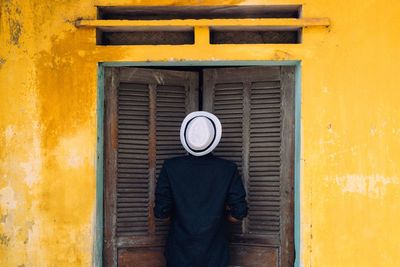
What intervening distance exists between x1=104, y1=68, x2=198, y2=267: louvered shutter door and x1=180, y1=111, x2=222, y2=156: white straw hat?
38 centimetres

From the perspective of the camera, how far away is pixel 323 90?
4.79m

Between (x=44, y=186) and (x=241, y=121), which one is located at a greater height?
(x=241, y=121)

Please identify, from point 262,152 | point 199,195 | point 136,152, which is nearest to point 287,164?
point 262,152

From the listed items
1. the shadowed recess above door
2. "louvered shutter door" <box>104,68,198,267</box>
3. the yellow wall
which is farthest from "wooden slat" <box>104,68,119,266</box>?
the shadowed recess above door

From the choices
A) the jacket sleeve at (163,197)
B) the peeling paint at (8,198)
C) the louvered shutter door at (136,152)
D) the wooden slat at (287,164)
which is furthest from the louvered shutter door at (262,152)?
the peeling paint at (8,198)

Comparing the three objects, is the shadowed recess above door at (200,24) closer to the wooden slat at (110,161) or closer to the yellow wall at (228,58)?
the yellow wall at (228,58)

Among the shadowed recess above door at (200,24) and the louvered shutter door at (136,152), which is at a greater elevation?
the shadowed recess above door at (200,24)

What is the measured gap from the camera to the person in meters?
4.71

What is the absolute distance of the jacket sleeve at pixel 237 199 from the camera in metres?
4.70

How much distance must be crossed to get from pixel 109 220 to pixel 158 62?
1284mm

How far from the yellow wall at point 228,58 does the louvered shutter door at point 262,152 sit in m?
0.21

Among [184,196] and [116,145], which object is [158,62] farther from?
[184,196]

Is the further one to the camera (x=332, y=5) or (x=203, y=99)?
(x=203, y=99)

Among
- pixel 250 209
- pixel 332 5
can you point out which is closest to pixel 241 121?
pixel 250 209
